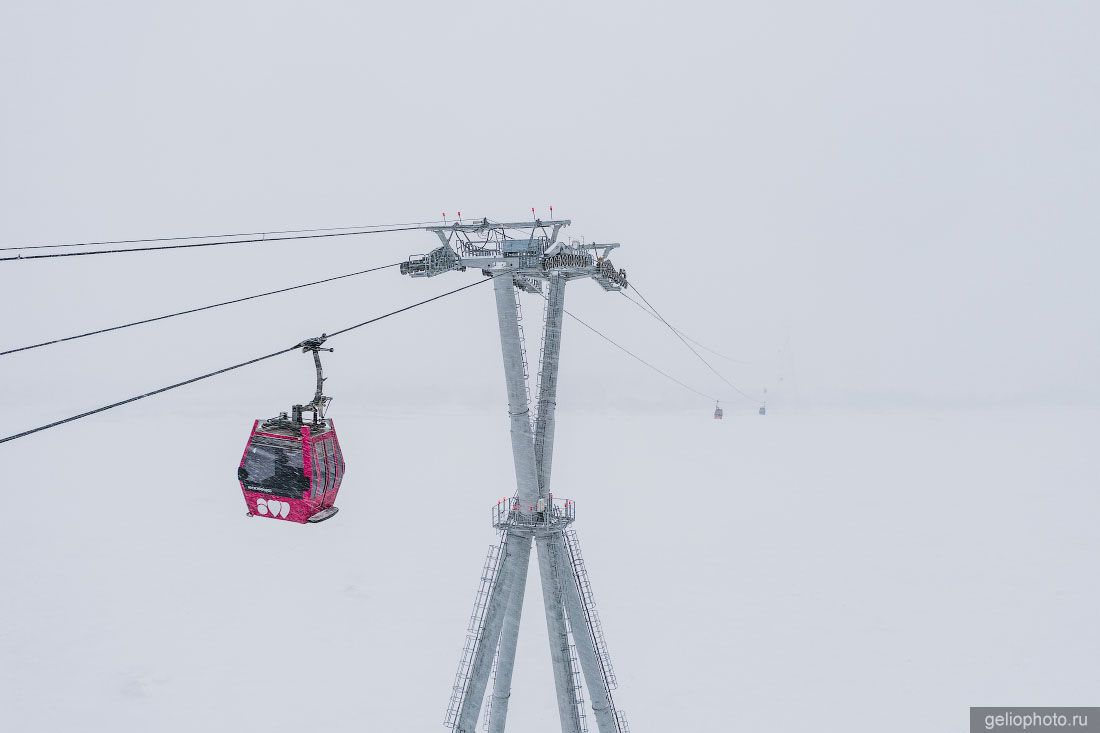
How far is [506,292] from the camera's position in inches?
634

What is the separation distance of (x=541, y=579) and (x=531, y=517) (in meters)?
2.03

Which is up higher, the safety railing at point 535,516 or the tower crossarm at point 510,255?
the tower crossarm at point 510,255

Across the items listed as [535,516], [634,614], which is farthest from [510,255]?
[634,614]

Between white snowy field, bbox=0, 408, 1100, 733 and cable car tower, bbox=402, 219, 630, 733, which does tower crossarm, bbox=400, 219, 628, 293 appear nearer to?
cable car tower, bbox=402, 219, 630, 733

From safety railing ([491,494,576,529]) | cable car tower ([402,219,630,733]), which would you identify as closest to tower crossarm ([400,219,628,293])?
cable car tower ([402,219,630,733])

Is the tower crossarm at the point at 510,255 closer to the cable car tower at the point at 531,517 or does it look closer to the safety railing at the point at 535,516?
the cable car tower at the point at 531,517

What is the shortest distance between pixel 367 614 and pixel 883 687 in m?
31.0

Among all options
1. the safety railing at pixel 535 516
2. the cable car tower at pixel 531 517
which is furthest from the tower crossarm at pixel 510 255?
the safety railing at pixel 535 516

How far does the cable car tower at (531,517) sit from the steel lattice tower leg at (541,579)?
0.03 m

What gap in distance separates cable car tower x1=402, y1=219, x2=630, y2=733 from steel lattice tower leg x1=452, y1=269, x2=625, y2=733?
1.2 inches

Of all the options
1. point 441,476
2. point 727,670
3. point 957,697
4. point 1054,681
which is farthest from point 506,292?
point 441,476

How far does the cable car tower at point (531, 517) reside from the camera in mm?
16078

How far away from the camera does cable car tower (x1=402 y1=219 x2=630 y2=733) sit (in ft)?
52.7

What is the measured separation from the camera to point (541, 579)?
55.5 ft
